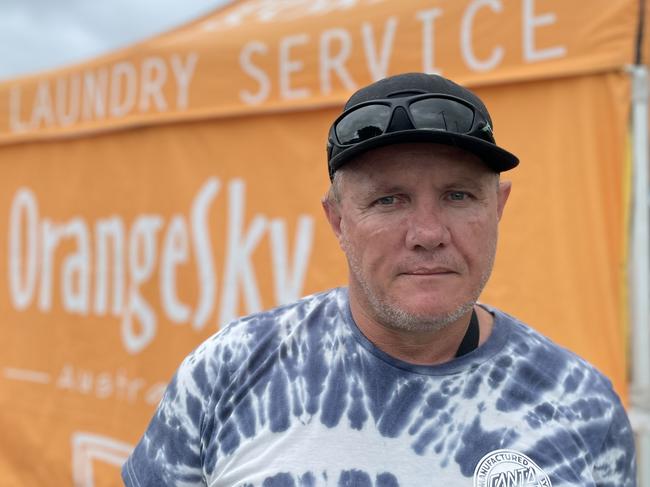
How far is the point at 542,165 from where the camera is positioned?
1887mm

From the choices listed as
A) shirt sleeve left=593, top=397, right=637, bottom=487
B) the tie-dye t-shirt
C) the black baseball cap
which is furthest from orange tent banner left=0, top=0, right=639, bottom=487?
the black baseball cap

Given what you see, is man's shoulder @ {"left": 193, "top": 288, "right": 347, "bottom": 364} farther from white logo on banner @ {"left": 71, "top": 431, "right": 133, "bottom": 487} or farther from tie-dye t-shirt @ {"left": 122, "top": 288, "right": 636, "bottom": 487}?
white logo on banner @ {"left": 71, "top": 431, "right": 133, "bottom": 487}

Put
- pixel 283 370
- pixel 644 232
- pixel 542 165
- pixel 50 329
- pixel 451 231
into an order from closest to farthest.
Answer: pixel 451 231 → pixel 283 370 → pixel 644 232 → pixel 542 165 → pixel 50 329

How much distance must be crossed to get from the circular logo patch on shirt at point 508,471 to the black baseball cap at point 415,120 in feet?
1.48

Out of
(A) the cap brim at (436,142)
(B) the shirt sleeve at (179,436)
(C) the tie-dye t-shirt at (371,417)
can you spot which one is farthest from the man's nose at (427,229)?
(B) the shirt sleeve at (179,436)

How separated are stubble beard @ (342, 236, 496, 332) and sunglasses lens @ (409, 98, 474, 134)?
0.21m

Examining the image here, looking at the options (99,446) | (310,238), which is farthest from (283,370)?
(99,446)

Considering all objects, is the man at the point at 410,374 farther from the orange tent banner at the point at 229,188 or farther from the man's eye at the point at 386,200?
the orange tent banner at the point at 229,188

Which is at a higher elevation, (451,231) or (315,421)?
(451,231)

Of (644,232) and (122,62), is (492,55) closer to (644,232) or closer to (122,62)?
(644,232)

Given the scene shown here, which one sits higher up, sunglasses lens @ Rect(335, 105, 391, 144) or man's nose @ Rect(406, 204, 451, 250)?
sunglasses lens @ Rect(335, 105, 391, 144)

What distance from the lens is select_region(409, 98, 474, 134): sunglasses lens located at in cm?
100

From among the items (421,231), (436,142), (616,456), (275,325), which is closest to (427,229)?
(421,231)

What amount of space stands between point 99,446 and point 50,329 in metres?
0.63
